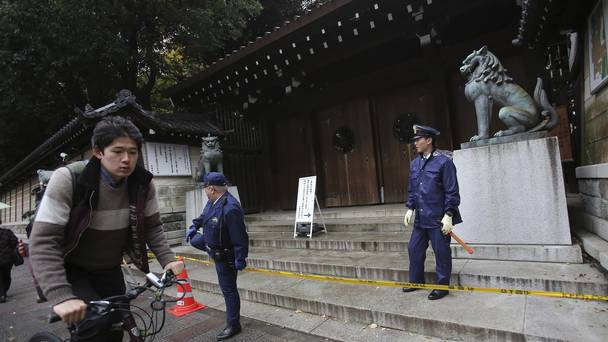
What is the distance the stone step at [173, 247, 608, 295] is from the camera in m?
3.55

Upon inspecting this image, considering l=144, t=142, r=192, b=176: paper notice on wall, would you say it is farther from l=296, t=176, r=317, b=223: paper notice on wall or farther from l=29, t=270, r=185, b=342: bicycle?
l=29, t=270, r=185, b=342: bicycle

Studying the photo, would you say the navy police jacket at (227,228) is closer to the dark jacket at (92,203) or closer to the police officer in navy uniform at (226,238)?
the police officer in navy uniform at (226,238)

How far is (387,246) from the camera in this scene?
559 centimetres

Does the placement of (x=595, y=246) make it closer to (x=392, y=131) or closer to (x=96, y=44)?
(x=392, y=131)

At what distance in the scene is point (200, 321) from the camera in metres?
4.48

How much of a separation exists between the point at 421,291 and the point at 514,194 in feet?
6.02

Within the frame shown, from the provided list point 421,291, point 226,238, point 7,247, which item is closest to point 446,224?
point 421,291

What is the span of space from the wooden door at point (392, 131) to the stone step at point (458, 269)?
3327 millimetres

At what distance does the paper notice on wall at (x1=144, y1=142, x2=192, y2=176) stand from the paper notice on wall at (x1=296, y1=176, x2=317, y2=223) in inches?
169

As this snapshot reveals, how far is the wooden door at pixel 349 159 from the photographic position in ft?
29.9

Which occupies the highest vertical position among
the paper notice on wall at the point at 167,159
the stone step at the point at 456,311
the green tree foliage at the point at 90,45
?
the green tree foliage at the point at 90,45

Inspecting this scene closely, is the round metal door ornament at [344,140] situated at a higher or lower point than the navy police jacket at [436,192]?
higher

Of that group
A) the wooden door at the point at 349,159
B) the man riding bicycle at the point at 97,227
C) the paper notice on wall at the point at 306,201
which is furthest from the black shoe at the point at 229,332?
the wooden door at the point at 349,159

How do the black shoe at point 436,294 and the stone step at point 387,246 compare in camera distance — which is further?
the stone step at point 387,246
